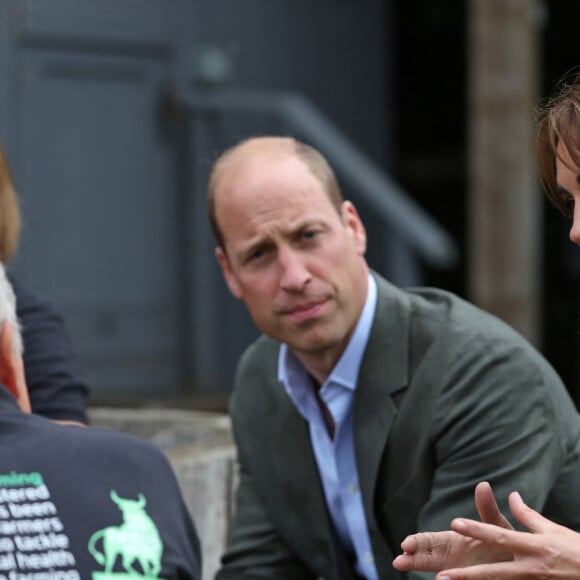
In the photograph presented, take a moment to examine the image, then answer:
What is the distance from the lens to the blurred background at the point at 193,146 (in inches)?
268

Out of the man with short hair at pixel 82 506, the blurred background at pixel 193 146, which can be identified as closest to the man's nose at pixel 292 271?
the man with short hair at pixel 82 506

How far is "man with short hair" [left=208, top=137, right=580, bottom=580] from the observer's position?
3051 mm

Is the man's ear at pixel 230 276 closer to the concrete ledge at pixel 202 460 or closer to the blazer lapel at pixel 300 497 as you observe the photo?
the blazer lapel at pixel 300 497

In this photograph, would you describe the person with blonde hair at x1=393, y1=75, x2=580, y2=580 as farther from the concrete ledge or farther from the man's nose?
the concrete ledge

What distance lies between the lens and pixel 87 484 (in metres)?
2.24

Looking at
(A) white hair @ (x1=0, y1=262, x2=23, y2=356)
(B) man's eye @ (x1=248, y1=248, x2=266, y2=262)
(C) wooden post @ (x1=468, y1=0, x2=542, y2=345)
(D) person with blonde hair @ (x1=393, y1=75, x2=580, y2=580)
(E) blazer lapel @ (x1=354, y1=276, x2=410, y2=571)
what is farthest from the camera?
(C) wooden post @ (x1=468, y1=0, x2=542, y2=345)

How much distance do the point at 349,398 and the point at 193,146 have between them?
420 centimetres

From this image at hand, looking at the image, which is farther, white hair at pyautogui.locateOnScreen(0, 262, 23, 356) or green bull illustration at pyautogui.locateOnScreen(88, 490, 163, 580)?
white hair at pyautogui.locateOnScreen(0, 262, 23, 356)

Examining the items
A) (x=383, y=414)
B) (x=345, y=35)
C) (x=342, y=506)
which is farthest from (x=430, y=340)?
(x=345, y=35)

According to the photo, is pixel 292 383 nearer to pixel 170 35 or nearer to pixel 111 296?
pixel 111 296

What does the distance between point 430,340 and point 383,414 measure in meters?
0.19

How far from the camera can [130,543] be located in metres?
2.22

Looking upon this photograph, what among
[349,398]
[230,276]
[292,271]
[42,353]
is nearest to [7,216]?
[42,353]

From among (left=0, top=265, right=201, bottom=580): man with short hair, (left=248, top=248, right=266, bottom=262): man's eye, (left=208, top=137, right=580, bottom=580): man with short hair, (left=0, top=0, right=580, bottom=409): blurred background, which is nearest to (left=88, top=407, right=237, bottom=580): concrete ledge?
(left=208, top=137, right=580, bottom=580): man with short hair
